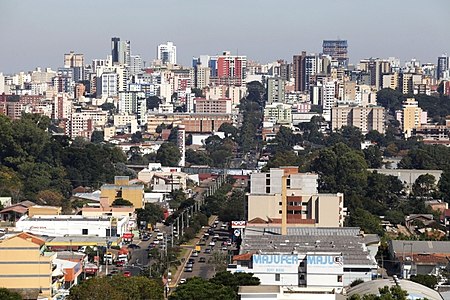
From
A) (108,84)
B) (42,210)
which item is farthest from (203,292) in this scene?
(108,84)

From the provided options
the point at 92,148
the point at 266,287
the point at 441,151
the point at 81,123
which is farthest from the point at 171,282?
the point at 81,123

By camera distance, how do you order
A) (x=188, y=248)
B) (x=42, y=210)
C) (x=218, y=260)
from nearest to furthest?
(x=218, y=260) → (x=188, y=248) → (x=42, y=210)

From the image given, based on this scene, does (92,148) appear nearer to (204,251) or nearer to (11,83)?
(204,251)

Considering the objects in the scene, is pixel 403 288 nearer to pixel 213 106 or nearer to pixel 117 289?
pixel 117 289

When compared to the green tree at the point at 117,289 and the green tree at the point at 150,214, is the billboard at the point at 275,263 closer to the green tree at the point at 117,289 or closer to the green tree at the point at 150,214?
the green tree at the point at 117,289

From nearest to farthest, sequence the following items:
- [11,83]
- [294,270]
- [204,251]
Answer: [294,270] → [204,251] → [11,83]

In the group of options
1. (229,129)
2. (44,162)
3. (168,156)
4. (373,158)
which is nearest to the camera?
(44,162)

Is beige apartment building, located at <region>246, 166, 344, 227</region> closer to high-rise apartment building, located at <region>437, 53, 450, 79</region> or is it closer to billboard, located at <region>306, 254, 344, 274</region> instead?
billboard, located at <region>306, 254, 344, 274</region>
